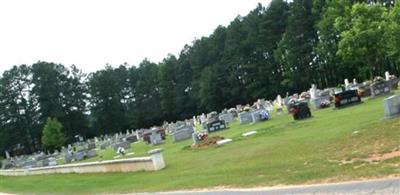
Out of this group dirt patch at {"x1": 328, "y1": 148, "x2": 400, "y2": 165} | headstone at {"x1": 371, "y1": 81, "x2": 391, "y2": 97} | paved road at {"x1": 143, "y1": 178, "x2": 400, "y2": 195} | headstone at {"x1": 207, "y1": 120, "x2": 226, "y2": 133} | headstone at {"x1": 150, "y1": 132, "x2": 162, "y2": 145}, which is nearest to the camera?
paved road at {"x1": 143, "y1": 178, "x2": 400, "y2": 195}

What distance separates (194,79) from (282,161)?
274ft

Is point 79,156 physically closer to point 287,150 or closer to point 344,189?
point 287,150

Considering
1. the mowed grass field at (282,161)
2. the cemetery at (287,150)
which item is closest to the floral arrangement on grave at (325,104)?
the cemetery at (287,150)

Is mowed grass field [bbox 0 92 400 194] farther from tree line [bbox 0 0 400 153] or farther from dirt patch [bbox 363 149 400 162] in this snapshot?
tree line [bbox 0 0 400 153]

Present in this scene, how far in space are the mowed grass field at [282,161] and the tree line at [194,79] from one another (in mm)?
39182

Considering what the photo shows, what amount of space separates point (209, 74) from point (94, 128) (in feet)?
83.9

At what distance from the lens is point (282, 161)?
54.9ft

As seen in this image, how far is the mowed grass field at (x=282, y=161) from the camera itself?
13648 millimetres

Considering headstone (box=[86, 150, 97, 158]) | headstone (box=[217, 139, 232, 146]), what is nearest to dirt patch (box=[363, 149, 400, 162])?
headstone (box=[217, 139, 232, 146])

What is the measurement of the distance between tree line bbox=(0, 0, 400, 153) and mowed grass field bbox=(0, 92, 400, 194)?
3918 cm

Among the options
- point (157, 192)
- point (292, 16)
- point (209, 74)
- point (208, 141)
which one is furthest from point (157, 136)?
point (209, 74)

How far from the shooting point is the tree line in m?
75.6

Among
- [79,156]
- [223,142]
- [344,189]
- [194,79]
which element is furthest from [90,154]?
[194,79]

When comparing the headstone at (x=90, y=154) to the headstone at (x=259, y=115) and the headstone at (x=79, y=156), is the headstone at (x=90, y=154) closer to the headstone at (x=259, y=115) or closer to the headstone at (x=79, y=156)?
the headstone at (x=79, y=156)
